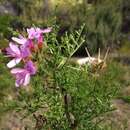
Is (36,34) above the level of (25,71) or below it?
above

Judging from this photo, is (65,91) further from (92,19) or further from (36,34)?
(92,19)

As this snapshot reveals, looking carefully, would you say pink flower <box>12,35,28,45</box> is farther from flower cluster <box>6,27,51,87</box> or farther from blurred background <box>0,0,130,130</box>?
blurred background <box>0,0,130,130</box>

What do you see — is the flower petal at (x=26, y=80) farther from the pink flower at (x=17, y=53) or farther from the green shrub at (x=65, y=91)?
the green shrub at (x=65, y=91)

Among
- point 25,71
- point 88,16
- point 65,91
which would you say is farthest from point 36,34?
point 88,16

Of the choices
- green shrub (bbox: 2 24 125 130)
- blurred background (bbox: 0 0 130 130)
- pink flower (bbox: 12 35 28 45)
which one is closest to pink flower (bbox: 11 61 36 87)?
pink flower (bbox: 12 35 28 45)

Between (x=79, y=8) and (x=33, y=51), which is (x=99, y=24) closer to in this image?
(x=79, y=8)

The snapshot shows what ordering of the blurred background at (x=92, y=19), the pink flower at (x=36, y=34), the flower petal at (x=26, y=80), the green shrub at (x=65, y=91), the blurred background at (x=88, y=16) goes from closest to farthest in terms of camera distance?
the flower petal at (x=26, y=80)
the pink flower at (x=36, y=34)
the green shrub at (x=65, y=91)
the blurred background at (x=92, y=19)
the blurred background at (x=88, y=16)

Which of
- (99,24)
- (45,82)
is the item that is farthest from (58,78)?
(99,24)

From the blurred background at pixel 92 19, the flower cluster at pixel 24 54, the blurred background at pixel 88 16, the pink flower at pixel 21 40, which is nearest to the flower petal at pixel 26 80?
the flower cluster at pixel 24 54
